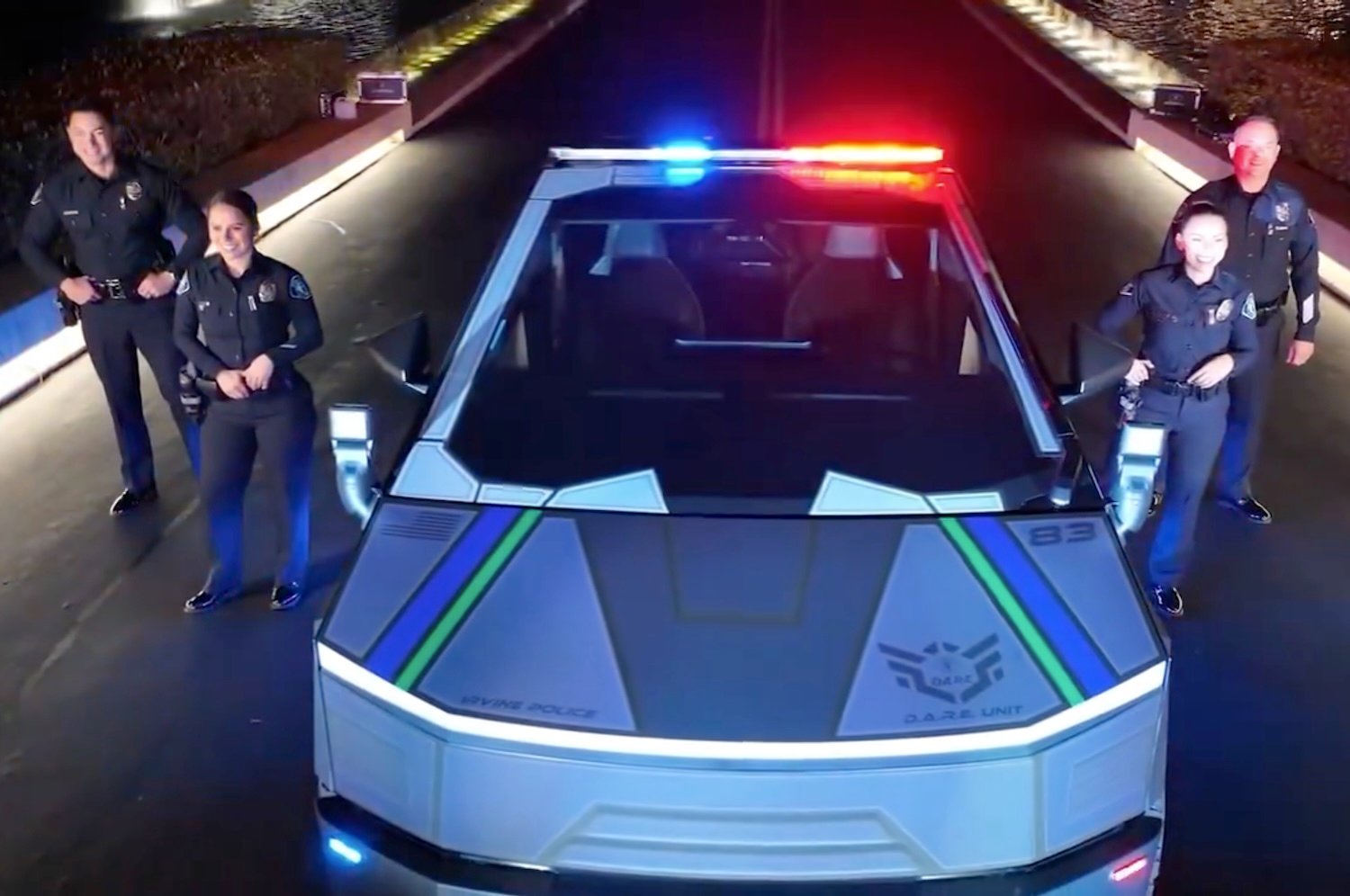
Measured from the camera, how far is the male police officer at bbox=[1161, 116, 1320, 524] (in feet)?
16.9

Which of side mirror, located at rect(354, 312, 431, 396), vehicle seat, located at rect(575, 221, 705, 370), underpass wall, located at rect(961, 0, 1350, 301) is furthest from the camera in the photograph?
underpass wall, located at rect(961, 0, 1350, 301)

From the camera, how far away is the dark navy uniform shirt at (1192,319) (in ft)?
15.5

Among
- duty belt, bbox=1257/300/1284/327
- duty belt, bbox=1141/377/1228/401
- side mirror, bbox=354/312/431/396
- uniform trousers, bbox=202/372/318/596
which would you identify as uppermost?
side mirror, bbox=354/312/431/396

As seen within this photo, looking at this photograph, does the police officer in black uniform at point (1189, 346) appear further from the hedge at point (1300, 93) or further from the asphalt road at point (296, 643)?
the hedge at point (1300, 93)

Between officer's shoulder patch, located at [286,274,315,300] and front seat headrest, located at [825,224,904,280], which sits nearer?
front seat headrest, located at [825,224,904,280]

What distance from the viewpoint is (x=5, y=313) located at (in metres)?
7.62

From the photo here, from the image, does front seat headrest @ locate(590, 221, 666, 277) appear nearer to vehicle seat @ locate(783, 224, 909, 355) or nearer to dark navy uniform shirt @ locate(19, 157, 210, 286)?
vehicle seat @ locate(783, 224, 909, 355)

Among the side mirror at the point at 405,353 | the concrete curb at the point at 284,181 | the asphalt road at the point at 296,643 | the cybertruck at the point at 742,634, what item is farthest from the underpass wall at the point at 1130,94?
the concrete curb at the point at 284,181

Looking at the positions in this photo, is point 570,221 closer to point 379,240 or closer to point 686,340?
point 686,340

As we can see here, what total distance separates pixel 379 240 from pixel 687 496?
8.34 m

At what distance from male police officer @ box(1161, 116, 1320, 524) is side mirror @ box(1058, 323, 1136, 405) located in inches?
52.2

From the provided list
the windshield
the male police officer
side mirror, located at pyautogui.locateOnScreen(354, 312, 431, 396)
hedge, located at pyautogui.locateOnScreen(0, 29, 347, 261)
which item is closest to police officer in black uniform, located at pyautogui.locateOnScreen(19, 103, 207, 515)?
side mirror, located at pyautogui.locateOnScreen(354, 312, 431, 396)

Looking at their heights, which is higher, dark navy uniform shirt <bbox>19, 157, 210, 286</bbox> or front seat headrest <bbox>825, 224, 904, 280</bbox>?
front seat headrest <bbox>825, 224, 904, 280</bbox>

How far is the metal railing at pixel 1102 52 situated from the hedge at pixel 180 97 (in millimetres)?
9326
